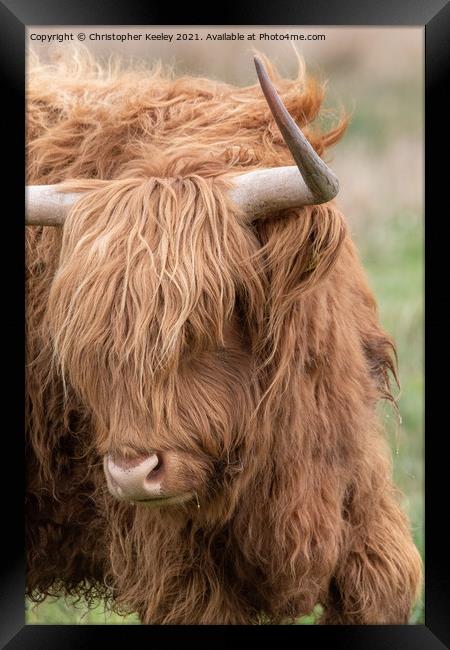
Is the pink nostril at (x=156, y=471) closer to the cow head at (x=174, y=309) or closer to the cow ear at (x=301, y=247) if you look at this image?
the cow head at (x=174, y=309)

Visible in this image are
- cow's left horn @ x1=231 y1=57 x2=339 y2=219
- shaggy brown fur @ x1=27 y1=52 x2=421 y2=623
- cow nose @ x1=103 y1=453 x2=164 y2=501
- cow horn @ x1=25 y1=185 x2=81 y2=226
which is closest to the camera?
cow's left horn @ x1=231 y1=57 x2=339 y2=219

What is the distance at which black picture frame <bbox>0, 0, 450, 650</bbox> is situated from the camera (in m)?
3.43

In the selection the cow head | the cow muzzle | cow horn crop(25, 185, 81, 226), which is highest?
cow horn crop(25, 185, 81, 226)

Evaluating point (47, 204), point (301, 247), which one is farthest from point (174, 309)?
point (47, 204)

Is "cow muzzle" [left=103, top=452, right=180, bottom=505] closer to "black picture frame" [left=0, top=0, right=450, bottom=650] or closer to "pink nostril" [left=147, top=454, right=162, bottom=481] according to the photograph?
"pink nostril" [left=147, top=454, right=162, bottom=481]

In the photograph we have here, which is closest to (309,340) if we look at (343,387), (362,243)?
(343,387)

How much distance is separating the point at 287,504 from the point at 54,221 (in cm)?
122

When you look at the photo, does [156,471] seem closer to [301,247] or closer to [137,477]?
[137,477]

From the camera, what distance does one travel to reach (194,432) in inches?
125

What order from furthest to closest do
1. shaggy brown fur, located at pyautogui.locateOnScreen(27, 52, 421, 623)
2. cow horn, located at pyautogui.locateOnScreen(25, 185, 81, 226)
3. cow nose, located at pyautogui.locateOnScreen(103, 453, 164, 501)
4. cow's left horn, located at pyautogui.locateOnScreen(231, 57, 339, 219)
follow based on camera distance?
cow horn, located at pyautogui.locateOnScreen(25, 185, 81, 226) → shaggy brown fur, located at pyautogui.locateOnScreen(27, 52, 421, 623) → cow nose, located at pyautogui.locateOnScreen(103, 453, 164, 501) → cow's left horn, located at pyautogui.locateOnScreen(231, 57, 339, 219)

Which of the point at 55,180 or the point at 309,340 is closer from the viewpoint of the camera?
the point at 309,340

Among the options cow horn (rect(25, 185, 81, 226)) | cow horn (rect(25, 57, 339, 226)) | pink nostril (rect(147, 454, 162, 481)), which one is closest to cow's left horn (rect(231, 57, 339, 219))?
cow horn (rect(25, 57, 339, 226))

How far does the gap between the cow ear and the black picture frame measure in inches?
16.3

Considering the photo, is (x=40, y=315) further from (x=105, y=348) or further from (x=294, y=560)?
(x=294, y=560)
